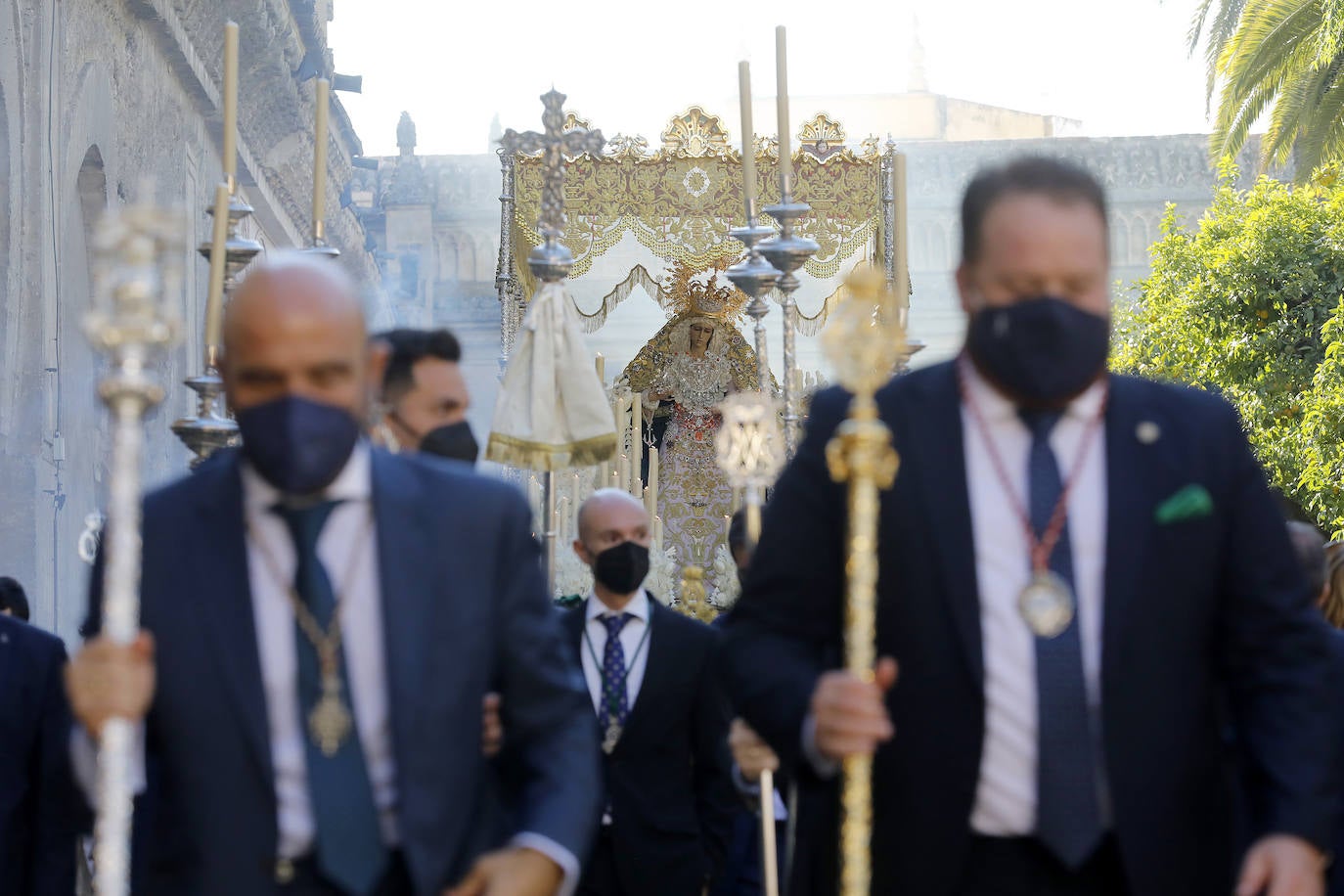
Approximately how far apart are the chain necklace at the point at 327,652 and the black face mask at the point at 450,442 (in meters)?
2.13

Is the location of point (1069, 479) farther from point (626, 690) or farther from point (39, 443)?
point (39, 443)

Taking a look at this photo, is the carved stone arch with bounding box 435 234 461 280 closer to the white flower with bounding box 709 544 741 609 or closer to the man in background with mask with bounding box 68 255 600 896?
the white flower with bounding box 709 544 741 609

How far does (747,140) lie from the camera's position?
6.11 metres

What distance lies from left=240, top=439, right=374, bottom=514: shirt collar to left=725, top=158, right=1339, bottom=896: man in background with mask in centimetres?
66

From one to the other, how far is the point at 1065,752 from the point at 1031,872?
0.18 meters

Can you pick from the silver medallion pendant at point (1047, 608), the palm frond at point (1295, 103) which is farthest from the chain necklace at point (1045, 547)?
the palm frond at point (1295, 103)

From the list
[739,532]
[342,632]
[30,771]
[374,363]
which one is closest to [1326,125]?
[739,532]

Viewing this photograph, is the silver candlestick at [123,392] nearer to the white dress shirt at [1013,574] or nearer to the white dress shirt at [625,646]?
the white dress shirt at [1013,574]

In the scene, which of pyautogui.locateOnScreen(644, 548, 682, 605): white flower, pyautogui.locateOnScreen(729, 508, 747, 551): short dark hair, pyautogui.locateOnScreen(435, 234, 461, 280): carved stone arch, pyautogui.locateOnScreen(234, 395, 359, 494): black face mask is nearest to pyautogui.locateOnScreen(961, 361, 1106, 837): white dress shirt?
pyautogui.locateOnScreen(234, 395, 359, 494): black face mask

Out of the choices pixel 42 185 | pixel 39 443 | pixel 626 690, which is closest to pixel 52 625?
pixel 39 443

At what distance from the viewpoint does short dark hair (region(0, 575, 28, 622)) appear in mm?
6855

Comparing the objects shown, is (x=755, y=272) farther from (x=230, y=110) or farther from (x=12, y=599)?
(x=12, y=599)

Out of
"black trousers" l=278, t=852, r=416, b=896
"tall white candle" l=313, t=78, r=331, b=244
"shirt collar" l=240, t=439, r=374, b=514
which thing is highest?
"tall white candle" l=313, t=78, r=331, b=244

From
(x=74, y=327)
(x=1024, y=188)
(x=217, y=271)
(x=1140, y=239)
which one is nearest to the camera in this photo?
(x=1024, y=188)
